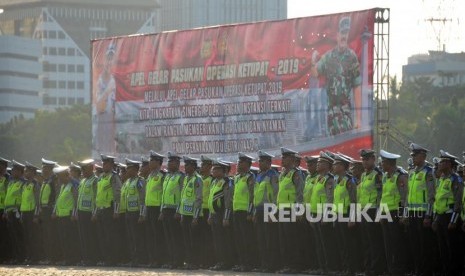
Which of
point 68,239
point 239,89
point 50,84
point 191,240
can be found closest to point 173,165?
point 191,240

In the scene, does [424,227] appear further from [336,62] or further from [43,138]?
[43,138]

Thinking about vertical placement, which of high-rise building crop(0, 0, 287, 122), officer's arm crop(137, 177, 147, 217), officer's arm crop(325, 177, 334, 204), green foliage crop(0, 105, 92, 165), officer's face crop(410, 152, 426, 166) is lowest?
green foliage crop(0, 105, 92, 165)

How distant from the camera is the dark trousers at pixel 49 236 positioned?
86.0 ft

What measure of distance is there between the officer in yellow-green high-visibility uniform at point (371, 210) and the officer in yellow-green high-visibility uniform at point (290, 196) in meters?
1.14

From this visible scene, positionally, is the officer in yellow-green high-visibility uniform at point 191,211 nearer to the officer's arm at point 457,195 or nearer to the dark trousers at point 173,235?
the dark trousers at point 173,235

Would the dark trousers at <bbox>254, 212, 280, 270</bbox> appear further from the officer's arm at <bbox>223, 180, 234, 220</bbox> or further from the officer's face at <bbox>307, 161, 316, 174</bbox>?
the officer's face at <bbox>307, 161, 316, 174</bbox>

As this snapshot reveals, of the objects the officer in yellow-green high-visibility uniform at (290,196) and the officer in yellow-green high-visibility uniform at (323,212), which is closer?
the officer in yellow-green high-visibility uniform at (323,212)

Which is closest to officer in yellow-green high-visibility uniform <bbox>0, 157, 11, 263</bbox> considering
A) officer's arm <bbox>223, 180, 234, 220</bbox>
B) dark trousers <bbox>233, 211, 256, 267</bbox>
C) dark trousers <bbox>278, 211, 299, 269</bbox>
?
officer's arm <bbox>223, 180, 234, 220</bbox>

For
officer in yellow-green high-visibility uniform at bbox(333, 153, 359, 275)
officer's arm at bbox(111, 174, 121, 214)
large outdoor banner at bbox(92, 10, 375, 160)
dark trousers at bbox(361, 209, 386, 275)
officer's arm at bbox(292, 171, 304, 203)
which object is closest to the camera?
Answer: dark trousers at bbox(361, 209, 386, 275)

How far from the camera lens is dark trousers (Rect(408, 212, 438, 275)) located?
2061 centimetres

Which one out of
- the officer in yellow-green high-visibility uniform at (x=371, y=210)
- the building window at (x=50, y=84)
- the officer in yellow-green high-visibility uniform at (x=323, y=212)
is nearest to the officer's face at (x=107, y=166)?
the officer in yellow-green high-visibility uniform at (x=323, y=212)

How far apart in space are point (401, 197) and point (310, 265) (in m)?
2.24

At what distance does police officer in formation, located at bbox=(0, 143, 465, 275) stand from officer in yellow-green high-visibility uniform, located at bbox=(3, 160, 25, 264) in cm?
2

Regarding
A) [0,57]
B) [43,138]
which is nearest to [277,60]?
[43,138]
